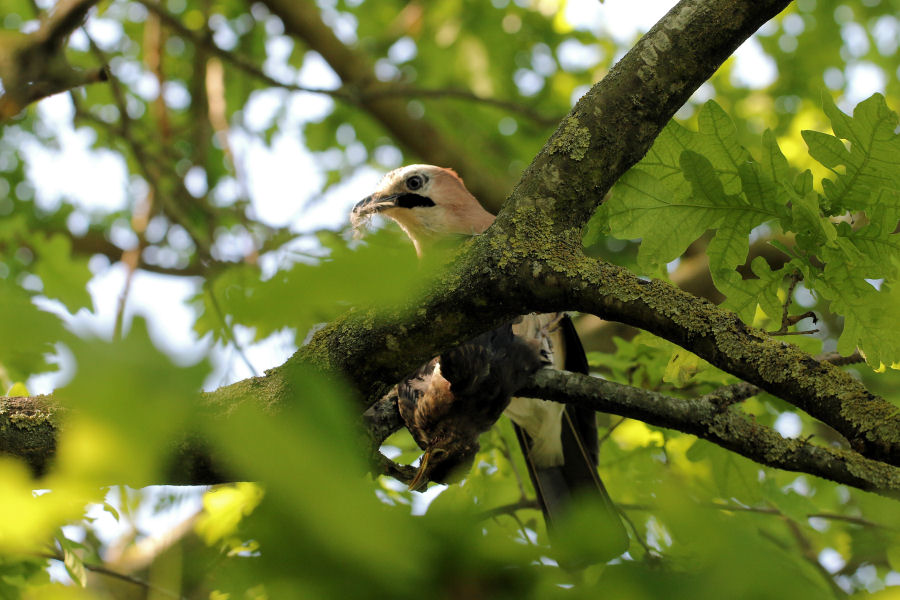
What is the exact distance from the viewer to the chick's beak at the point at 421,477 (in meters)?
2.54

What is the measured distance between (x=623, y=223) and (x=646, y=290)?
1.05 ft

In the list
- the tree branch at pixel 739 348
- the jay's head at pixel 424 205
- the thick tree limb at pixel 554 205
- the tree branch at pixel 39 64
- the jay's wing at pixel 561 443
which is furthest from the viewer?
the jay's head at pixel 424 205

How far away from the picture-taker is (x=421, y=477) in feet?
8.39

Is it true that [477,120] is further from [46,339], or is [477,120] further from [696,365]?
[46,339]

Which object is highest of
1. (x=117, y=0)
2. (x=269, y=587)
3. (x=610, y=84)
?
(x=117, y=0)

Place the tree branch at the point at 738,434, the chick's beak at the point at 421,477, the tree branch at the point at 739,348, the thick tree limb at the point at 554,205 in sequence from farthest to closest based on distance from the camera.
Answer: the chick's beak at the point at 421,477
the tree branch at the point at 738,434
the thick tree limb at the point at 554,205
the tree branch at the point at 739,348

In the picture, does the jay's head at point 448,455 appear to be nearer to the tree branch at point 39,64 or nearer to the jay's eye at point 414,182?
the jay's eye at point 414,182

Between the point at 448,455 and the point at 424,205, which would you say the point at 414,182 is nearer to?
the point at 424,205

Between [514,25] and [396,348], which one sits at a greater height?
[514,25]

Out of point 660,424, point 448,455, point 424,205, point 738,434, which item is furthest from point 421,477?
point 424,205

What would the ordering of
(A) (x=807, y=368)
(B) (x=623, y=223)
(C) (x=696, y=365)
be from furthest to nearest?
1. (C) (x=696, y=365)
2. (B) (x=623, y=223)
3. (A) (x=807, y=368)

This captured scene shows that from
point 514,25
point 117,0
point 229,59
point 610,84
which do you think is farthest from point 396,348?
point 117,0

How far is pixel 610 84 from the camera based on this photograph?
1961mm

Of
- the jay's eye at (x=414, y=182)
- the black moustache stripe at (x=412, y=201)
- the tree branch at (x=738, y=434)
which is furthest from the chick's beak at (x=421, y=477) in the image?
the jay's eye at (x=414, y=182)
